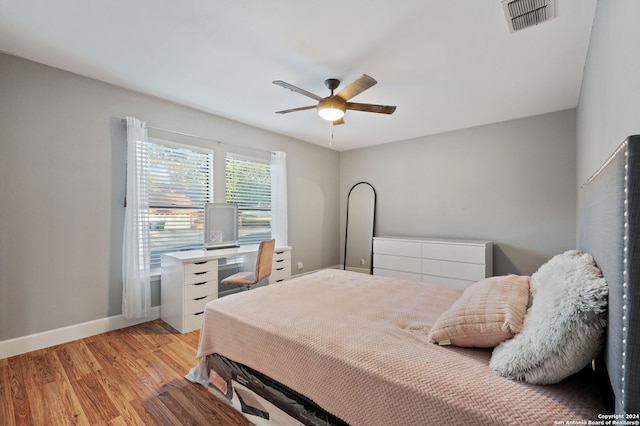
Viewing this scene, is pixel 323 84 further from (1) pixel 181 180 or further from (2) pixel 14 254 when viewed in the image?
(2) pixel 14 254

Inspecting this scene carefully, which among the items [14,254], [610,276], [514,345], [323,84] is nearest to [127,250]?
[14,254]

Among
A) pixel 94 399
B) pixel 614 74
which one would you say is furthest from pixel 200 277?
pixel 614 74

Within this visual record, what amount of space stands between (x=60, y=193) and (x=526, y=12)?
412 cm

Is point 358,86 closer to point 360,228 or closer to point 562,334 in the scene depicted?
point 562,334

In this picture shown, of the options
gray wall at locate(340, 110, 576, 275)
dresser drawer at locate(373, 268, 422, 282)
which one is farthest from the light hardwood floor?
gray wall at locate(340, 110, 576, 275)

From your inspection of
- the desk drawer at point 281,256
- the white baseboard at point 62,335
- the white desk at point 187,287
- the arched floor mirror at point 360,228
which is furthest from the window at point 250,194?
the arched floor mirror at point 360,228

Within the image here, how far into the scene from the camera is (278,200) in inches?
180

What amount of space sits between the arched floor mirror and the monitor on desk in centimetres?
255

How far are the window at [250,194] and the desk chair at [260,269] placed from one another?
3.26 feet

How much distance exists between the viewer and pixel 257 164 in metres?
4.46

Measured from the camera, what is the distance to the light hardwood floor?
1.70 metres

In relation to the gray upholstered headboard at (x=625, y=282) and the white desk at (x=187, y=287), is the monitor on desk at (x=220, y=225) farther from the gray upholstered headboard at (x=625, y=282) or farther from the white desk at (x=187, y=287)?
the gray upholstered headboard at (x=625, y=282)

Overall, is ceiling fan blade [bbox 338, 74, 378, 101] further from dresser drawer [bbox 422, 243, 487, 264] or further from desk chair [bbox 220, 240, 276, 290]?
dresser drawer [bbox 422, 243, 487, 264]

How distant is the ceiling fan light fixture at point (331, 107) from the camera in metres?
2.60
